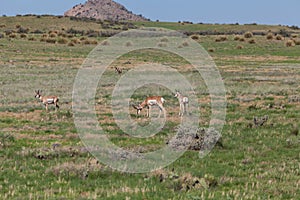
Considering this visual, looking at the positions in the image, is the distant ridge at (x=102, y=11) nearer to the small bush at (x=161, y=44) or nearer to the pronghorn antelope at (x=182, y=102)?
the small bush at (x=161, y=44)

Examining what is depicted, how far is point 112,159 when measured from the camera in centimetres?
1258

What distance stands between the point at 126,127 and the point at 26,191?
840 cm

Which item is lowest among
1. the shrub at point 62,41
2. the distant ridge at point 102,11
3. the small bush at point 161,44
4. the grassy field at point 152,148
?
the grassy field at point 152,148

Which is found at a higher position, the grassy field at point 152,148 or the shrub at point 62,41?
the shrub at point 62,41

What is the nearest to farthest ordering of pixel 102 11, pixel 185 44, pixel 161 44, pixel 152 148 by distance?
pixel 152 148 < pixel 161 44 < pixel 185 44 < pixel 102 11

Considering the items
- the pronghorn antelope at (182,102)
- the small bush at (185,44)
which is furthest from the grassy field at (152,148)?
the small bush at (185,44)

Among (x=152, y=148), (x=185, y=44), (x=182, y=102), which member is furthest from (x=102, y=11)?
(x=152, y=148)

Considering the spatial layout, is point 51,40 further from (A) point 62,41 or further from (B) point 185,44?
(B) point 185,44

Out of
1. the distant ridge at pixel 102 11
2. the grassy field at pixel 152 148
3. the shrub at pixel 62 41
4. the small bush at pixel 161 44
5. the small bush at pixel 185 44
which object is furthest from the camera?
the distant ridge at pixel 102 11

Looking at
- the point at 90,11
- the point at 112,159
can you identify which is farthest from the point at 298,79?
the point at 90,11

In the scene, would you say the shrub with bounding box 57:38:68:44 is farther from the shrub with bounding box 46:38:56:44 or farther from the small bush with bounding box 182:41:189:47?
the small bush with bounding box 182:41:189:47

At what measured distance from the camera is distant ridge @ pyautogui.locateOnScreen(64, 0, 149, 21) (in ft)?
574

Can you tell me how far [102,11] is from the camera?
178 meters

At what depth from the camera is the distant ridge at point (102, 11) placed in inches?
6885
